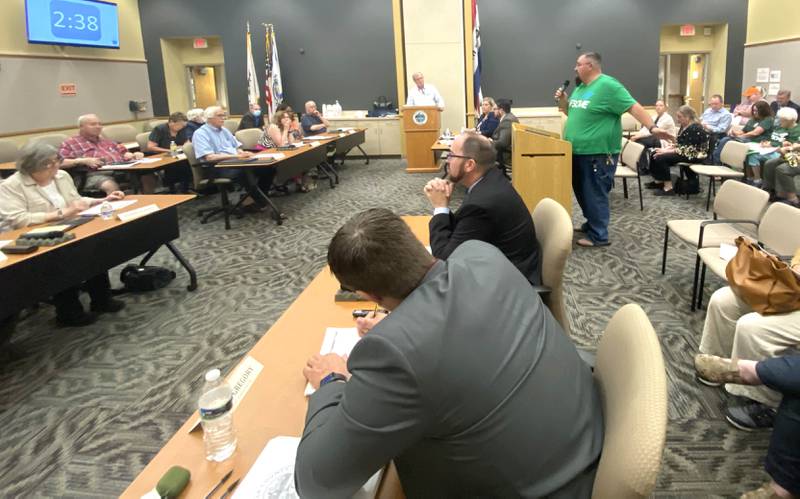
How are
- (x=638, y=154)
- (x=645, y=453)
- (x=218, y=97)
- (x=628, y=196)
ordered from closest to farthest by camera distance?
(x=645, y=453), (x=638, y=154), (x=628, y=196), (x=218, y=97)

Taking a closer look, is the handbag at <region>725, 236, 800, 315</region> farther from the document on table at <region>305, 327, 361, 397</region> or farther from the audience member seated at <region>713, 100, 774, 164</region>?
the audience member seated at <region>713, 100, 774, 164</region>

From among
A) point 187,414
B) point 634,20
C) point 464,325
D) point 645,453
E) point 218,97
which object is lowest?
point 187,414

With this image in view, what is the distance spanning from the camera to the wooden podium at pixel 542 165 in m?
4.82

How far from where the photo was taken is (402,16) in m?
10.8

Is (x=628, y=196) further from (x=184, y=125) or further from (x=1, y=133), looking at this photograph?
(x=1, y=133)

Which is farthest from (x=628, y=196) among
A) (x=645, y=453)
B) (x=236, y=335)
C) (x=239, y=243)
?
(x=645, y=453)

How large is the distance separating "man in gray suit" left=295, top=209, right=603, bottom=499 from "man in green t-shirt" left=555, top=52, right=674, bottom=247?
3859 millimetres

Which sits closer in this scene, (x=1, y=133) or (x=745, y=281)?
(x=745, y=281)

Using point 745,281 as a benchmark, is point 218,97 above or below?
above

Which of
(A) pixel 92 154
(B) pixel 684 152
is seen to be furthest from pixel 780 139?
(A) pixel 92 154

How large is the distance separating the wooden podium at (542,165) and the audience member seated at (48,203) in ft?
11.4

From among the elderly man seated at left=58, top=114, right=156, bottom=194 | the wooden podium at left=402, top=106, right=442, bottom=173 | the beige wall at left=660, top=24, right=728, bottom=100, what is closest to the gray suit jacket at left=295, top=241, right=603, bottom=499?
the elderly man seated at left=58, top=114, right=156, bottom=194

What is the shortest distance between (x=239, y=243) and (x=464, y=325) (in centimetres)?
496

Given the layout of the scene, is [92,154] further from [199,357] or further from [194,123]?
[199,357]
